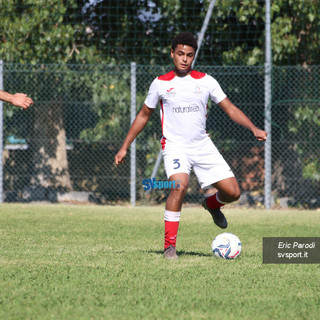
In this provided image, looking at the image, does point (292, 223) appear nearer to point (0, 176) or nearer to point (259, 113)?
point (259, 113)

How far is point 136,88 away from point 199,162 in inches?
262

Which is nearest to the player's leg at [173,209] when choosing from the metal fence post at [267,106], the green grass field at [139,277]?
the green grass field at [139,277]

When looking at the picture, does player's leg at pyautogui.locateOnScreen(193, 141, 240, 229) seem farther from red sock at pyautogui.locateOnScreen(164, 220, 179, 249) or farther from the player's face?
the player's face

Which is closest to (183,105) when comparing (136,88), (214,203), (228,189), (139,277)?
(228,189)

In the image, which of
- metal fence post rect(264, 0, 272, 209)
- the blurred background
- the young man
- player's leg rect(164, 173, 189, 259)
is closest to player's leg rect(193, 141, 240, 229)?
the young man

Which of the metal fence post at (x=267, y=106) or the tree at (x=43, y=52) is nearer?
the metal fence post at (x=267, y=106)

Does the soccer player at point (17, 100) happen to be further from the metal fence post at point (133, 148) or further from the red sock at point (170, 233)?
the metal fence post at point (133, 148)

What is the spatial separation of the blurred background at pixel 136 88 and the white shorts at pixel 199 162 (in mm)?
5441

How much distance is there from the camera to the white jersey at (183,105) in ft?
19.4

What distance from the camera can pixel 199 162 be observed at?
6000 mm

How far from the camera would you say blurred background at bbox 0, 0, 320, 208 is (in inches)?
476

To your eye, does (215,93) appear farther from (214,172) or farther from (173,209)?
(173,209)

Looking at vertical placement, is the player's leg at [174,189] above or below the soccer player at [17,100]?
below

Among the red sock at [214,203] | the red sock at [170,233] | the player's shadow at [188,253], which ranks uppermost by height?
the red sock at [214,203]
